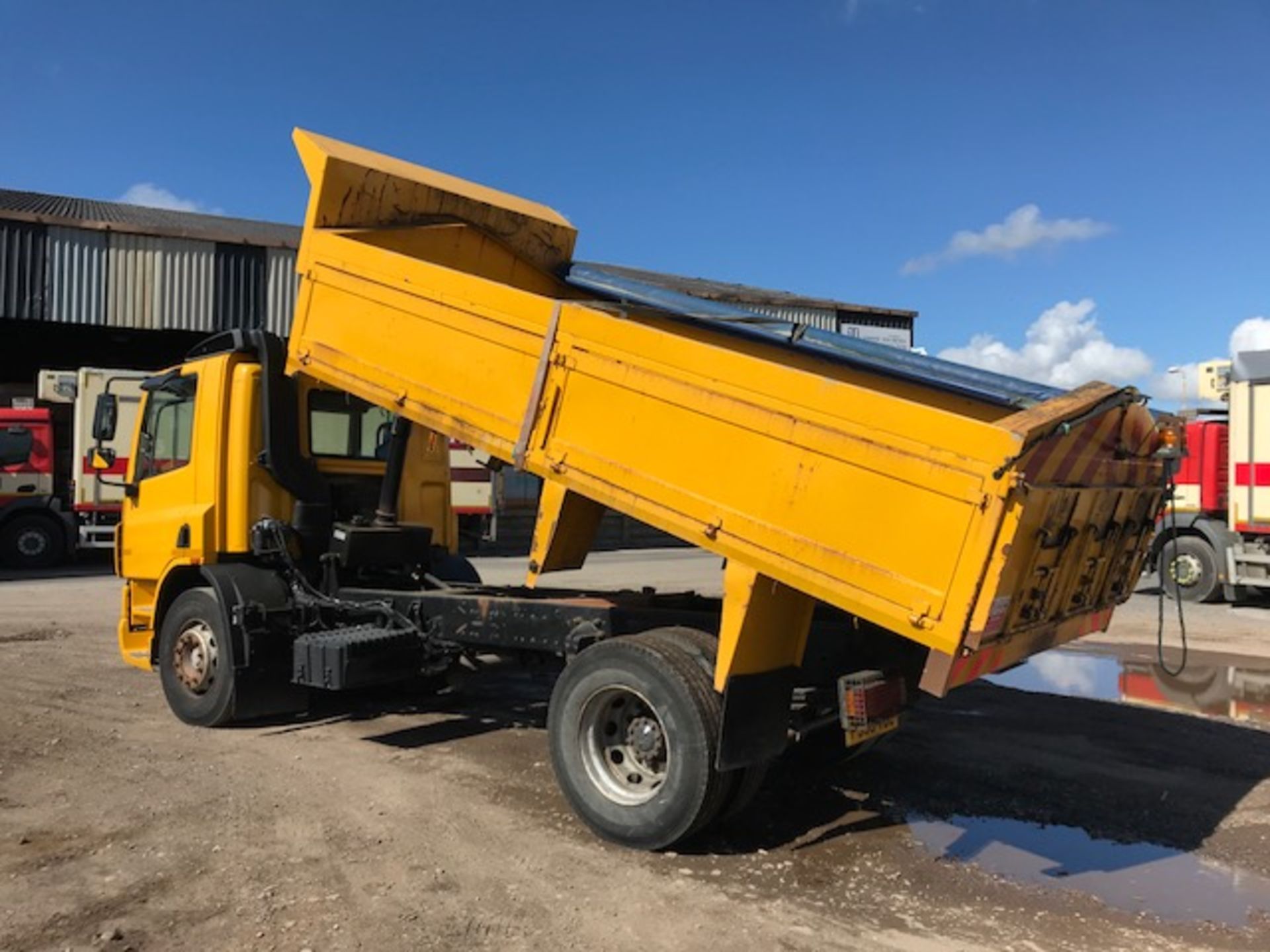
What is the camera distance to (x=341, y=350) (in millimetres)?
5973

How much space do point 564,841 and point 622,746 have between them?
1.73 ft

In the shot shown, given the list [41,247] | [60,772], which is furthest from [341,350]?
[41,247]

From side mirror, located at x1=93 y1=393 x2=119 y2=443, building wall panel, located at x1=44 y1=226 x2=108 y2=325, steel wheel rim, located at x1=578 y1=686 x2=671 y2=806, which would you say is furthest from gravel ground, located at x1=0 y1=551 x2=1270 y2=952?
building wall panel, located at x1=44 y1=226 x2=108 y2=325

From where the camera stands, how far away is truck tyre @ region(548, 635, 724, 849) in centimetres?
451

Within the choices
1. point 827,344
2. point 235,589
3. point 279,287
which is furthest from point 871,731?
point 279,287

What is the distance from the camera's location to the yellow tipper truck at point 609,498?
158 inches

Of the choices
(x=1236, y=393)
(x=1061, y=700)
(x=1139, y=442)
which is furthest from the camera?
(x=1236, y=393)

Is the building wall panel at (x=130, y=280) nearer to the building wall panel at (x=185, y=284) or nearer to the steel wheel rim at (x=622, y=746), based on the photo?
the building wall panel at (x=185, y=284)

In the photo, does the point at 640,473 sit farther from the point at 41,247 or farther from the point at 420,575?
the point at 41,247

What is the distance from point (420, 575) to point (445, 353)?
2.56 metres

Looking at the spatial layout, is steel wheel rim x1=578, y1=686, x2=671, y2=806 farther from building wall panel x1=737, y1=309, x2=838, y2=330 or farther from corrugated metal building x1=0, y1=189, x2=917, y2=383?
building wall panel x1=737, y1=309, x2=838, y2=330

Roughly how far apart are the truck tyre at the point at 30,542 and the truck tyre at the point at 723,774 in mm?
17530

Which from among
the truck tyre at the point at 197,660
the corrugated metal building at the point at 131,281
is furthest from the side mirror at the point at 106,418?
the corrugated metal building at the point at 131,281

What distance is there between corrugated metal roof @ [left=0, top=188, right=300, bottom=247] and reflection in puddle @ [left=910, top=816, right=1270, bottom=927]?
825 inches
